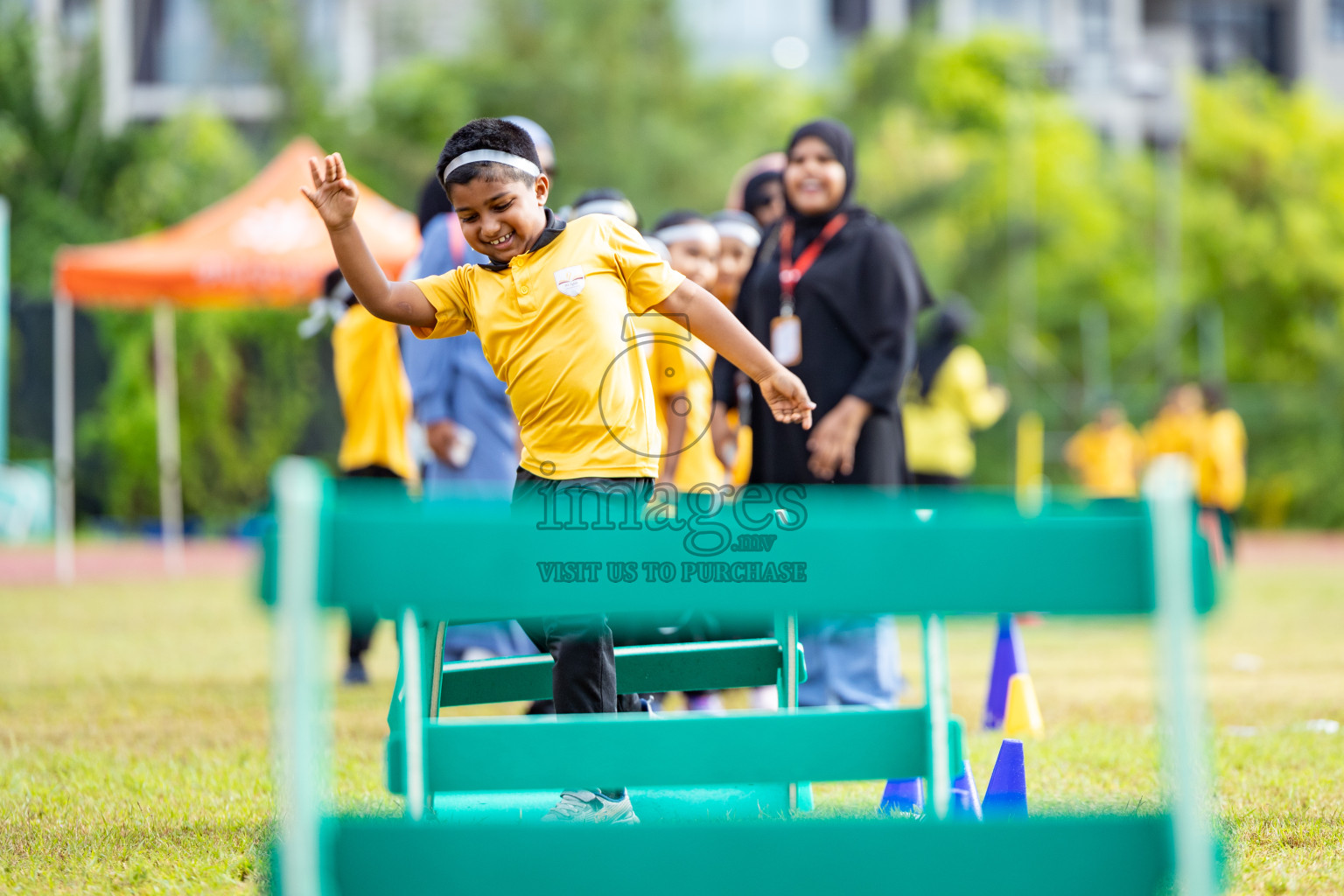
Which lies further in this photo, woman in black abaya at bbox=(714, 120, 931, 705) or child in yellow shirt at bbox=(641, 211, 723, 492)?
child in yellow shirt at bbox=(641, 211, 723, 492)

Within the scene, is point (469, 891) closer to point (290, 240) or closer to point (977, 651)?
point (977, 651)

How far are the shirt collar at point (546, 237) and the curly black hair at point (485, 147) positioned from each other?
109 millimetres

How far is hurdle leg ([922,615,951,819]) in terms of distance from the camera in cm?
238

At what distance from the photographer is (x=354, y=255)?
3.04 m

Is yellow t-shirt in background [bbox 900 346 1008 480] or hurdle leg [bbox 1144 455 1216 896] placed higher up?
yellow t-shirt in background [bbox 900 346 1008 480]

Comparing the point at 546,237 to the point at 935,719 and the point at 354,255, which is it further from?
the point at 935,719

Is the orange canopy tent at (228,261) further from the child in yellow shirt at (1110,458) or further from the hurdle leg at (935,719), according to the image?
the child in yellow shirt at (1110,458)

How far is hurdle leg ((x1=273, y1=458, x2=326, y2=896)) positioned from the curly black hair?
58.6 inches

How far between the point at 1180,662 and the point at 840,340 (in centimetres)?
330

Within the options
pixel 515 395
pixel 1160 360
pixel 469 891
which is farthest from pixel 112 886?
pixel 1160 360

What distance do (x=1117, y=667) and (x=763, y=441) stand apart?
3.30 m

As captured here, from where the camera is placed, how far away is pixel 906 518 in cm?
188

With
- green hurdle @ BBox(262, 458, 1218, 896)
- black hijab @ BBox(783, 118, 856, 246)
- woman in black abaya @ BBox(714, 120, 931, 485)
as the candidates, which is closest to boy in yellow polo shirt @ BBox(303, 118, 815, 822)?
green hurdle @ BBox(262, 458, 1218, 896)

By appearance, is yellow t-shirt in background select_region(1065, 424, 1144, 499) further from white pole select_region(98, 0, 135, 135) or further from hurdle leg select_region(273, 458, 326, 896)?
hurdle leg select_region(273, 458, 326, 896)
